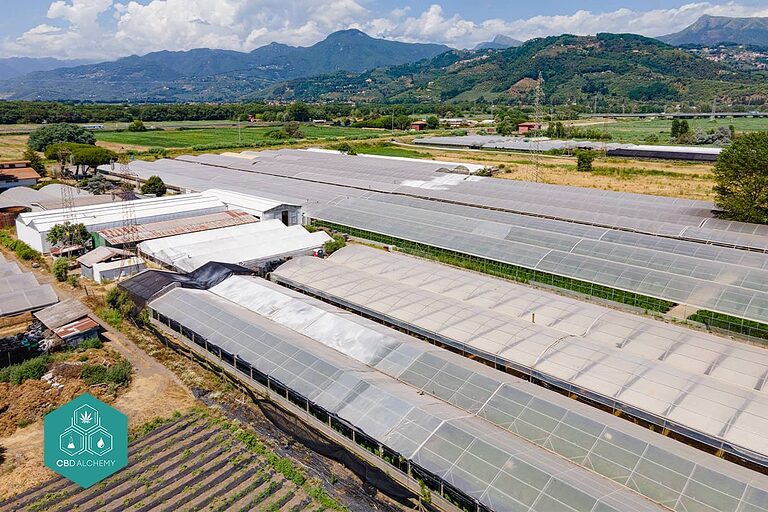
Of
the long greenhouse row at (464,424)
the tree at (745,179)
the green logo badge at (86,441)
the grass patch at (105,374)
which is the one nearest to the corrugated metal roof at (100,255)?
the grass patch at (105,374)

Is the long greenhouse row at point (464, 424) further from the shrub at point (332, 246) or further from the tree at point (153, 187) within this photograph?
the tree at point (153, 187)

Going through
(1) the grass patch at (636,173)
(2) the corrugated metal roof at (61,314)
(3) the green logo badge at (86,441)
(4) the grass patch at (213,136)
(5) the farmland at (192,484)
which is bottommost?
(5) the farmland at (192,484)

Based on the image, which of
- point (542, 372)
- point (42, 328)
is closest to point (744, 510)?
point (542, 372)

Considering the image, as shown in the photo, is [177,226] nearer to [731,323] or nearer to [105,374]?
[105,374]

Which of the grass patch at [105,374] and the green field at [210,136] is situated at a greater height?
the green field at [210,136]

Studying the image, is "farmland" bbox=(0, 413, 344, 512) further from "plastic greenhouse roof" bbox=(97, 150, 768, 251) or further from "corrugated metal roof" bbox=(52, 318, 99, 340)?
"plastic greenhouse roof" bbox=(97, 150, 768, 251)
